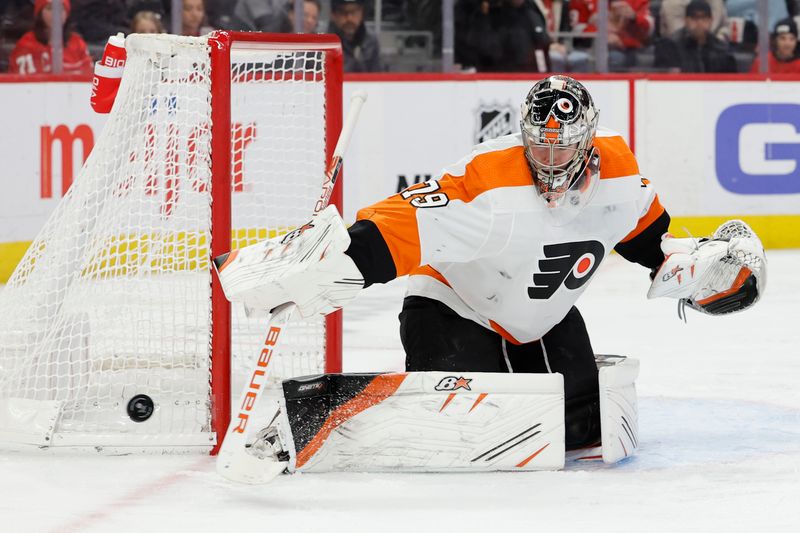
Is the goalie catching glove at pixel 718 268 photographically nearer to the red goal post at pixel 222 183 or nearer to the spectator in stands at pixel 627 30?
the red goal post at pixel 222 183

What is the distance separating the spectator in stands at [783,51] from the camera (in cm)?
696

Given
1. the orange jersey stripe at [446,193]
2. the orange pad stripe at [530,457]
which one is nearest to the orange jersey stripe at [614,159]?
the orange jersey stripe at [446,193]

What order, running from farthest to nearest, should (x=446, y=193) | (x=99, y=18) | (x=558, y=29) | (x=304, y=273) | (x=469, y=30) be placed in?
(x=558, y=29) → (x=469, y=30) → (x=99, y=18) → (x=446, y=193) → (x=304, y=273)

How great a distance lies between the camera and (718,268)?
10.1ft

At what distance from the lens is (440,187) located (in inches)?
107

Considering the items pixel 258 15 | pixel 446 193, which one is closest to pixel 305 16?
pixel 258 15

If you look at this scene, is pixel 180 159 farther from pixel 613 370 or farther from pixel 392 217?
pixel 613 370

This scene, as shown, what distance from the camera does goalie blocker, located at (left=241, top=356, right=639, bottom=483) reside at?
2721 mm

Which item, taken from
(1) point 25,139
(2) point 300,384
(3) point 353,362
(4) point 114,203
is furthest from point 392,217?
(1) point 25,139

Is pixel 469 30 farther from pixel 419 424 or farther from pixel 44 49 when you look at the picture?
pixel 419 424

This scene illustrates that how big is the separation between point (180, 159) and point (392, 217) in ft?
3.65

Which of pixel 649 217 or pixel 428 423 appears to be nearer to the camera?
pixel 428 423

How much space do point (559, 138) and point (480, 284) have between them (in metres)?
0.40

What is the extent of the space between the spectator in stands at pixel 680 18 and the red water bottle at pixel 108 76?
4.20 metres
